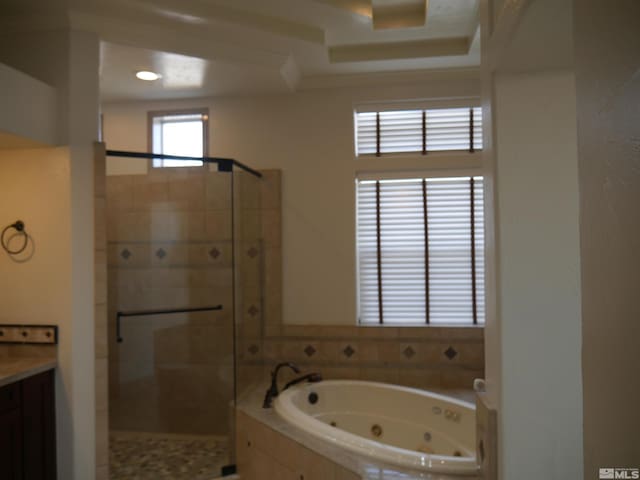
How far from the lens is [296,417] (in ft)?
9.25

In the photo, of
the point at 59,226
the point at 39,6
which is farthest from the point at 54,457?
the point at 39,6

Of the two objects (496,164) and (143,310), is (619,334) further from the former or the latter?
(143,310)

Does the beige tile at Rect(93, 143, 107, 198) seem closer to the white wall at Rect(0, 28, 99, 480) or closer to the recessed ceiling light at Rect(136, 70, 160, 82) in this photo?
the white wall at Rect(0, 28, 99, 480)

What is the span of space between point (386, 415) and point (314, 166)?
6.15 ft

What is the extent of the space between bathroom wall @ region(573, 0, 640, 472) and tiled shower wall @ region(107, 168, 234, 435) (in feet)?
9.37

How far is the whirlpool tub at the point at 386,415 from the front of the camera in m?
2.92

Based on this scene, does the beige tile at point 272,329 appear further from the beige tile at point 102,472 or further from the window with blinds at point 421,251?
the beige tile at point 102,472

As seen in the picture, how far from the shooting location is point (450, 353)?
354 cm

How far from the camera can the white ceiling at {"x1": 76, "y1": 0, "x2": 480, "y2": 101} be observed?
2.71 meters

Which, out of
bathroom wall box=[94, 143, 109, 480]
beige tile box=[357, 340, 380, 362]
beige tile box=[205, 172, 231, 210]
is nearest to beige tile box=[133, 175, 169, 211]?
beige tile box=[205, 172, 231, 210]

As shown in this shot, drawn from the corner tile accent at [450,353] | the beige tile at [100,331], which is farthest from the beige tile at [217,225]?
the corner tile accent at [450,353]

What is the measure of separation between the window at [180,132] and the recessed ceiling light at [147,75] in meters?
0.53

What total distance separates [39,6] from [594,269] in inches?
112

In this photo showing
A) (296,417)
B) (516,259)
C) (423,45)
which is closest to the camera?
(516,259)
